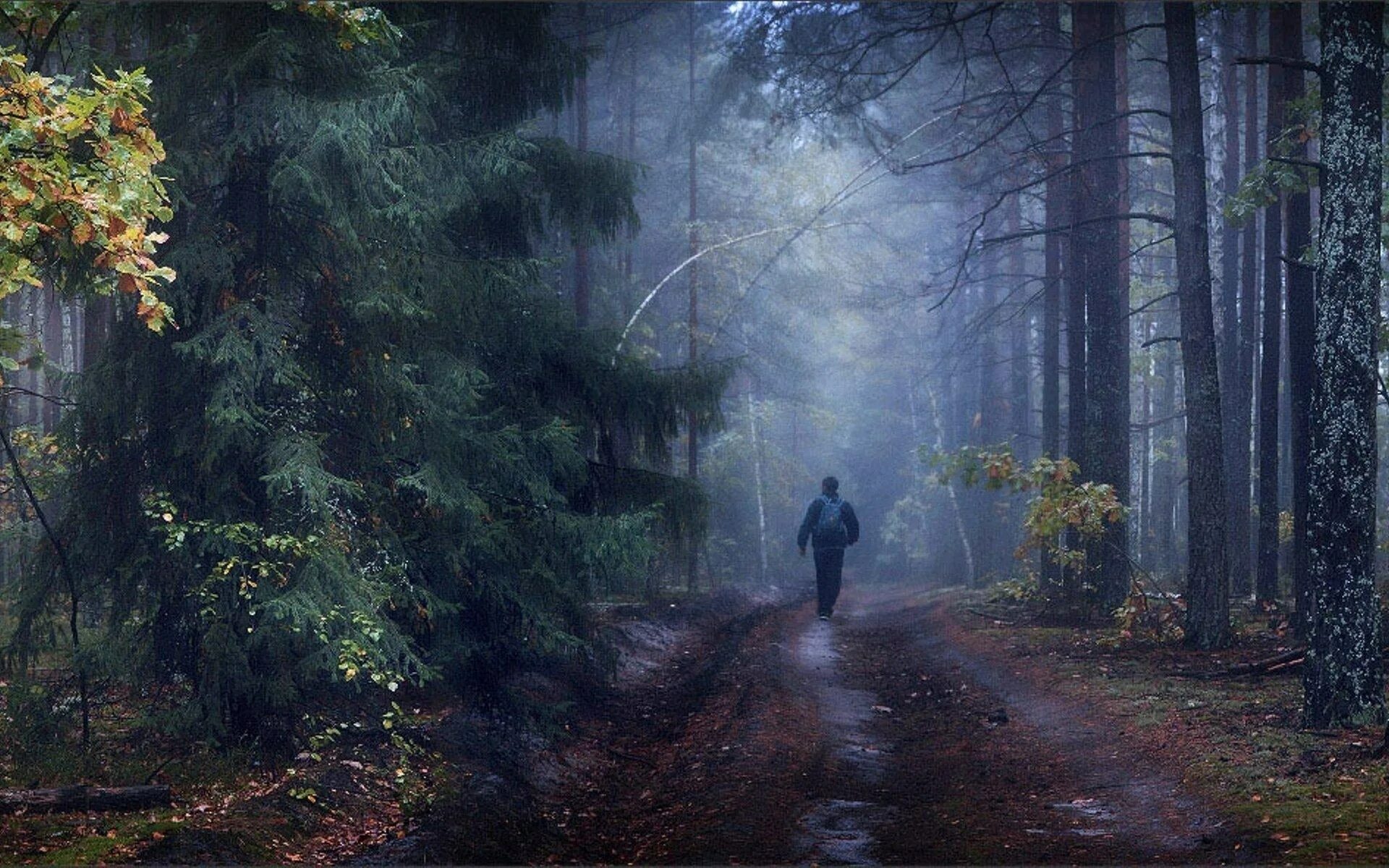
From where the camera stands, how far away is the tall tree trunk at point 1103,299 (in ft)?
53.0

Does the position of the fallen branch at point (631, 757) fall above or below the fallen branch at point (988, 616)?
Result: below

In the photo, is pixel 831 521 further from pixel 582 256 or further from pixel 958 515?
pixel 958 515

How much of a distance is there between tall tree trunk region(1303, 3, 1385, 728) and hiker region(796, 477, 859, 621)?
1130 centimetres

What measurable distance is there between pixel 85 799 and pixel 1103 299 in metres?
14.1

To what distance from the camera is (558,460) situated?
11.6 meters

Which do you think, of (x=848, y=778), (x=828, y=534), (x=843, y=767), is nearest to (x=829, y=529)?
(x=828, y=534)

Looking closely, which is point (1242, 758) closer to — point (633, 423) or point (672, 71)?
point (633, 423)

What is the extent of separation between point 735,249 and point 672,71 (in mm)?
6409

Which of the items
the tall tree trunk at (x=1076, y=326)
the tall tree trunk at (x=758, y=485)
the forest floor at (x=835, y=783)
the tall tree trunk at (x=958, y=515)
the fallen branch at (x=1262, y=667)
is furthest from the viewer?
the tall tree trunk at (x=758, y=485)

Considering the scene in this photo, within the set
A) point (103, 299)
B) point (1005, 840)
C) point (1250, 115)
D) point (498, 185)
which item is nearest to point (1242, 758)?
point (1005, 840)

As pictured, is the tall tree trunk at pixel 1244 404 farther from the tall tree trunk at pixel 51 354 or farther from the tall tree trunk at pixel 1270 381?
the tall tree trunk at pixel 51 354

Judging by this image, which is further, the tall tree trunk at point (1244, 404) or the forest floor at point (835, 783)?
the tall tree trunk at point (1244, 404)

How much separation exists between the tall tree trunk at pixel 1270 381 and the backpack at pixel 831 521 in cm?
675

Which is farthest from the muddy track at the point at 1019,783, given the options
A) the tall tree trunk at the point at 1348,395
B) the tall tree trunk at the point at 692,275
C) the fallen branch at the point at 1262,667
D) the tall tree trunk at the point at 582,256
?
the tall tree trunk at the point at 692,275
